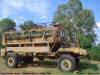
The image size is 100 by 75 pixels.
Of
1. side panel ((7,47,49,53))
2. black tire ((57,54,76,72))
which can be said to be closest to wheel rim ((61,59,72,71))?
black tire ((57,54,76,72))

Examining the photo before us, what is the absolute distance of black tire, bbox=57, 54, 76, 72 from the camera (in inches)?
722

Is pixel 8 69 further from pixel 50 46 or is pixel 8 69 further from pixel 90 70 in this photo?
pixel 90 70

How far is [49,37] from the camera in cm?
1948

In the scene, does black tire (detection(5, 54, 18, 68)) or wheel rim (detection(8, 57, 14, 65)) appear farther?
wheel rim (detection(8, 57, 14, 65))

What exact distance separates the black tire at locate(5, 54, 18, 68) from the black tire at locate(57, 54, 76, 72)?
3112mm

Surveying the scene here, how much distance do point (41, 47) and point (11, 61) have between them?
7.45 feet

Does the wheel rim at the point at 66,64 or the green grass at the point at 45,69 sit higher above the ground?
the wheel rim at the point at 66,64

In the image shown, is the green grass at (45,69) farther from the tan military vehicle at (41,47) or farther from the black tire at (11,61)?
the tan military vehicle at (41,47)

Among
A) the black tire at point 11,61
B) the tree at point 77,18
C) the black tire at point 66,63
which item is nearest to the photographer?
the black tire at point 66,63

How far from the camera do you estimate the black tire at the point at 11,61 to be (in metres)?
20.3

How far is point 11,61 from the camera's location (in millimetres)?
20516

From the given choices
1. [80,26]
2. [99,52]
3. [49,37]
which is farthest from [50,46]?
[80,26]

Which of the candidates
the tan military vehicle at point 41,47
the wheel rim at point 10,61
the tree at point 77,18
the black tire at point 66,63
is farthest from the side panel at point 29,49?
the tree at point 77,18

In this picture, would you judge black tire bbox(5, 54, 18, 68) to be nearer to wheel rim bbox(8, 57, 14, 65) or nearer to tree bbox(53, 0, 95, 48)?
wheel rim bbox(8, 57, 14, 65)
